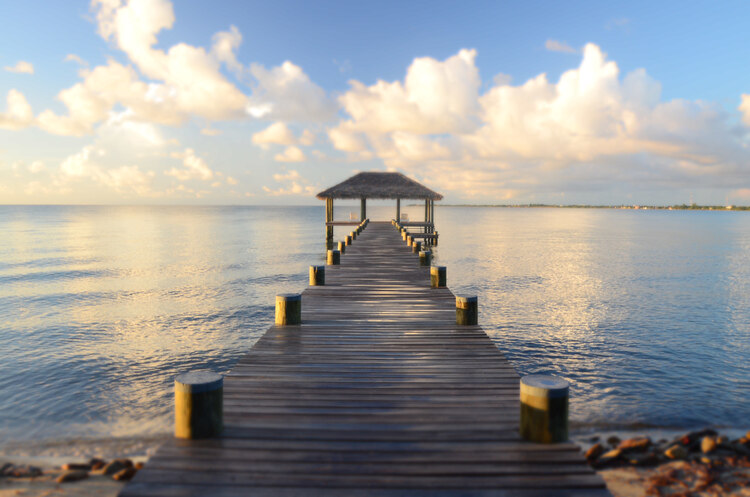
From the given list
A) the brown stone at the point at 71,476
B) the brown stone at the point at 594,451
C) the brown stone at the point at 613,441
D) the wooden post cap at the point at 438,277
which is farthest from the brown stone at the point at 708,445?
the brown stone at the point at 71,476

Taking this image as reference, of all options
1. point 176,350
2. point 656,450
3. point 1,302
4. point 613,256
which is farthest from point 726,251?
point 1,302

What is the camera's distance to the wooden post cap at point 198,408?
3.64m

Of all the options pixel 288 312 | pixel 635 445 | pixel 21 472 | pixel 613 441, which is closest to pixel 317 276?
pixel 288 312

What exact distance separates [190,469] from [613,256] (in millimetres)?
39772

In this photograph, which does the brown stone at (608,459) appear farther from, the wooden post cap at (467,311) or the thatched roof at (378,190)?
the thatched roof at (378,190)

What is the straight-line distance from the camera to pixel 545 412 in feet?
11.8

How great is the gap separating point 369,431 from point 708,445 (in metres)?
6.06

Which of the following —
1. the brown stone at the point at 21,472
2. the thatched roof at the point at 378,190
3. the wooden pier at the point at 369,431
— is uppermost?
the thatched roof at the point at 378,190

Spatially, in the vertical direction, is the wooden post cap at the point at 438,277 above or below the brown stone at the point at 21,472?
above

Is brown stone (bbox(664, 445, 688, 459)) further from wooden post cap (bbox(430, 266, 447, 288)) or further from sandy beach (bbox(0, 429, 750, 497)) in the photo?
wooden post cap (bbox(430, 266, 447, 288))

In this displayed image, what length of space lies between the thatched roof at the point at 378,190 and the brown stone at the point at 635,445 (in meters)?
28.0

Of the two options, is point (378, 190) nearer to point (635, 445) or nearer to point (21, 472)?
point (635, 445)

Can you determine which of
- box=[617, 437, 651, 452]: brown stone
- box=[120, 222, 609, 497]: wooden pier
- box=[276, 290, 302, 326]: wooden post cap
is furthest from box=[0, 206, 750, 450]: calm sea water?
box=[120, 222, 609, 497]: wooden pier

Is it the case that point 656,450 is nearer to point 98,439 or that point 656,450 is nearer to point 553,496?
point 553,496
